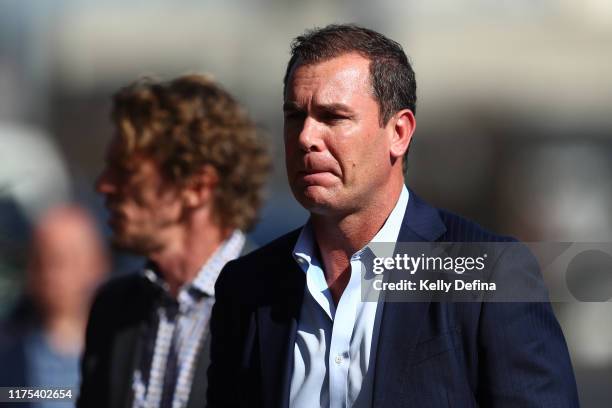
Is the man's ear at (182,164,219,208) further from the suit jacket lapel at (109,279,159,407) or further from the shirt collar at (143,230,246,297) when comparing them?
the suit jacket lapel at (109,279,159,407)

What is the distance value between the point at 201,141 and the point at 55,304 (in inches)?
29.3

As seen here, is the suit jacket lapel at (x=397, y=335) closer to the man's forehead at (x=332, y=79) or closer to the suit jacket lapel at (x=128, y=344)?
the man's forehead at (x=332, y=79)

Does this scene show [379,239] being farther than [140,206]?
No

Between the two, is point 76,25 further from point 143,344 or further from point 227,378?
point 227,378

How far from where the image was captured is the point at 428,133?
9.46ft

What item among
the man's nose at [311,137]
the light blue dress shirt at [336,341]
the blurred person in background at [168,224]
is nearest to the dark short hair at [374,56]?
the man's nose at [311,137]

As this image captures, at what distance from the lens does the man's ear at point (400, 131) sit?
2.23 m

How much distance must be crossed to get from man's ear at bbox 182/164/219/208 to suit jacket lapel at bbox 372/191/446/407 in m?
1.32

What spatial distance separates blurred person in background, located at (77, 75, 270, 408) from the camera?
124 inches

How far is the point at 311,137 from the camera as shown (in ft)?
6.98

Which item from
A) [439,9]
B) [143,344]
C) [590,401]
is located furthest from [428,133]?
[143,344]

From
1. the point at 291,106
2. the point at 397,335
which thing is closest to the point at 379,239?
the point at 397,335

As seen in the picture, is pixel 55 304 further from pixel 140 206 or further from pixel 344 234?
pixel 344 234

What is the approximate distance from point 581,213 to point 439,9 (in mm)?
750
